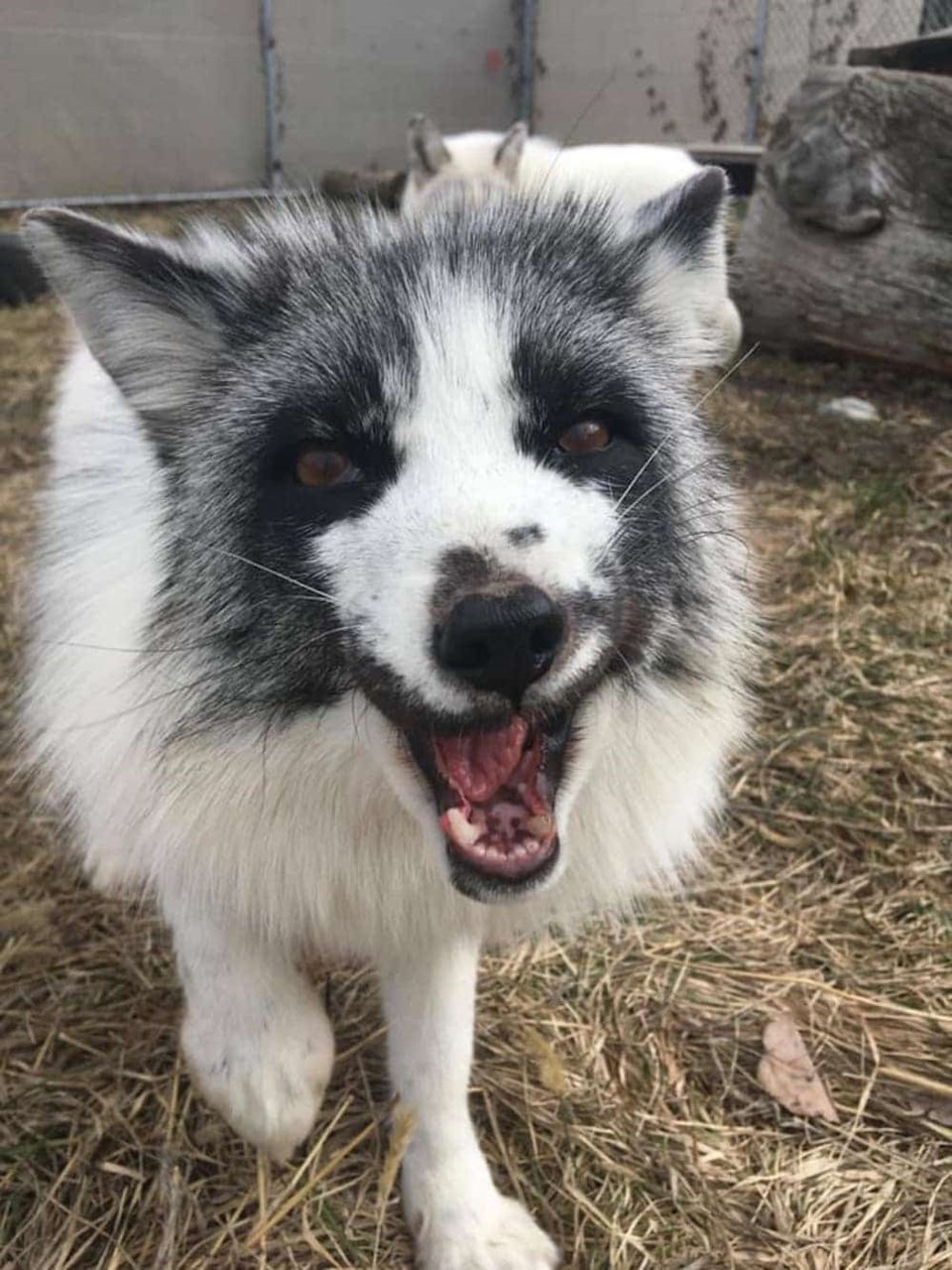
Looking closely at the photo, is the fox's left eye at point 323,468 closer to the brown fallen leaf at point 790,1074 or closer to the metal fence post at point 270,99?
the brown fallen leaf at point 790,1074

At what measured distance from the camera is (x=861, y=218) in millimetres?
5105

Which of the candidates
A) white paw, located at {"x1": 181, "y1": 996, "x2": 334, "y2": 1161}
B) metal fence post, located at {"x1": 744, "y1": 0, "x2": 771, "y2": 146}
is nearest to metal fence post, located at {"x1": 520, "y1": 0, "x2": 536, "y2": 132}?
metal fence post, located at {"x1": 744, "y1": 0, "x2": 771, "y2": 146}

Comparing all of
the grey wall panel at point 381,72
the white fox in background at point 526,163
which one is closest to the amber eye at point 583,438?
the white fox in background at point 526,163

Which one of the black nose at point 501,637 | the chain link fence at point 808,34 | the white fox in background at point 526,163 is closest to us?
the black nose at point 501,637

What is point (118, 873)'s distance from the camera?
2355mm

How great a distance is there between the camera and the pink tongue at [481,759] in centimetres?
147

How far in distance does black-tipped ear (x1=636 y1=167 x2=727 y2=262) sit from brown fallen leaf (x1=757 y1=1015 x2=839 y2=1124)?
1.40m

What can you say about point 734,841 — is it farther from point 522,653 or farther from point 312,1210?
point 522,653

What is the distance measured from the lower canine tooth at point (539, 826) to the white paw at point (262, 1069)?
63 cm

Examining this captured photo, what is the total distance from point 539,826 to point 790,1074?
995mm

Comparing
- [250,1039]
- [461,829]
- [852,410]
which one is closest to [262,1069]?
[250,1039]

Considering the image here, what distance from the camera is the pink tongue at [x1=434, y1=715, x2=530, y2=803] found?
1.47 metres

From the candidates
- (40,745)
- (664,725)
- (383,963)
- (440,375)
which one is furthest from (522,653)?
(40,745)

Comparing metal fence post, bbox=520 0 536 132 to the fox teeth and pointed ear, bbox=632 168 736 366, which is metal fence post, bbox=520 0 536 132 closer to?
pointed ear, bbox=632 168 736 366
